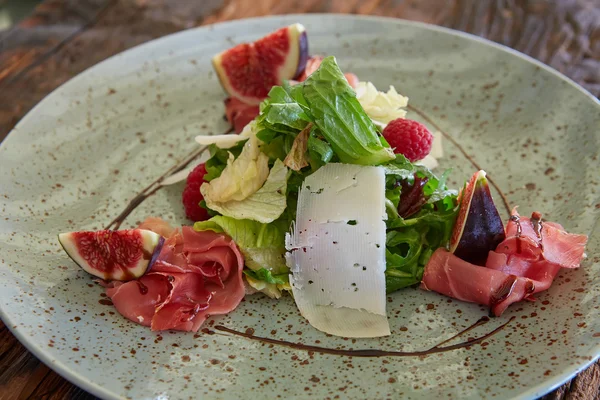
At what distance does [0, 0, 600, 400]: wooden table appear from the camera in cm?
404

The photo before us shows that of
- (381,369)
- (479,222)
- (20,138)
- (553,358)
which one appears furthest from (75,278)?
(553,358)

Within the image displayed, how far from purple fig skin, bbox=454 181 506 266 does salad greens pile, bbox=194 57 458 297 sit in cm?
15

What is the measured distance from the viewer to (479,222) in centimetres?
254

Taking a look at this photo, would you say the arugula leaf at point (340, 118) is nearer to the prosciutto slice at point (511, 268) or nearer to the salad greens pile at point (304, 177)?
the salad greens pile at point (304, 177)

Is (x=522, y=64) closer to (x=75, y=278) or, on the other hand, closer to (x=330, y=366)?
(x=330, y=366)

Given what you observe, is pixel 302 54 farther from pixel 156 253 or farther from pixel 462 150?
pixel 156 253

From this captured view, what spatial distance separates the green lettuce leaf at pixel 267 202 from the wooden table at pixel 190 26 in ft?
5.62

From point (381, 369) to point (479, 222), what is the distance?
729 millimetres

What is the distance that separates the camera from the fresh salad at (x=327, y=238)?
2.49 m

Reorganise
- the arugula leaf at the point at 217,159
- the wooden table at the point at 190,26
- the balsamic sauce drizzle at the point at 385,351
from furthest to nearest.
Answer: the wooden table at the point at 190,26 → the arugula leaf at the point at 217,159 → the balsamic sauce drizzle at the point at 385,351

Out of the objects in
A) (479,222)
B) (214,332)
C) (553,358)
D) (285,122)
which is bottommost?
(214,332)

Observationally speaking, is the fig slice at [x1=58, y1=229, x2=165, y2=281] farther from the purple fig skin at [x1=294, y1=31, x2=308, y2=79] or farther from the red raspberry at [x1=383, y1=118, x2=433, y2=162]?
the purple fig skin at [x1=294, y1=31, x2=308, y2=79]

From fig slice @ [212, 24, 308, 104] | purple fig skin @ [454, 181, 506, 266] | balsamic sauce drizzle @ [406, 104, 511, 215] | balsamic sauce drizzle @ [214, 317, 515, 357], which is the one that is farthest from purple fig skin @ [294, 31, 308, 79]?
balsamic sauce drizzle @ [214, 317, 515, 357]

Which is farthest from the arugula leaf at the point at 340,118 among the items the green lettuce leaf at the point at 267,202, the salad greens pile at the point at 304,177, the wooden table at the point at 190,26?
the wooden table at the point at 190,26
